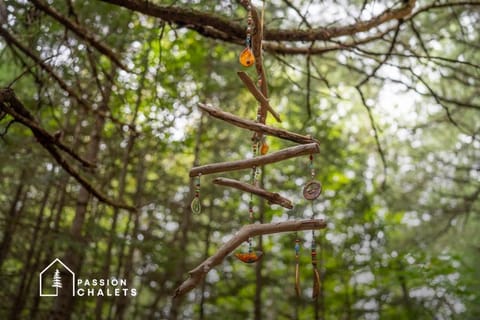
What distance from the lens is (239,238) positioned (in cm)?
166

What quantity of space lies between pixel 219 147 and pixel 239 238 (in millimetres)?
5650

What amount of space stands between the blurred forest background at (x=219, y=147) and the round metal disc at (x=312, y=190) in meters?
1.21

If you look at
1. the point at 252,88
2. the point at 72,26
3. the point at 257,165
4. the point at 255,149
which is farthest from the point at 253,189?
the point at 72,26

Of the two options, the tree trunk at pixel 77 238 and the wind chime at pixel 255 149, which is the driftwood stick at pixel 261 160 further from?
the tree trunk at pixel 77 238

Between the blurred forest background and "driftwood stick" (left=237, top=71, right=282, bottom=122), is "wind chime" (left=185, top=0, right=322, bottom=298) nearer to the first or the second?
"driftwood stick" (left=237, top=71, right=282, bottom=122)

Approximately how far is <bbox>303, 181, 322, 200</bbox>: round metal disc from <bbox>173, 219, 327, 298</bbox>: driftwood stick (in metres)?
0.17

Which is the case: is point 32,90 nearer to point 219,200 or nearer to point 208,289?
point 219,200

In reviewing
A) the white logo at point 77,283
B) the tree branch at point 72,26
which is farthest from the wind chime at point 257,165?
the white logo at point 77,283

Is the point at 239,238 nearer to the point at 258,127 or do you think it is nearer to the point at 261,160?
the point at 261,160

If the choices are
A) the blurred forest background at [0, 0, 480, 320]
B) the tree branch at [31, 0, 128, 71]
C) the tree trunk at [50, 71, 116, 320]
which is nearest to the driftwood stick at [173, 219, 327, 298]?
the blurred forest background at [0, 0, 480, 320]

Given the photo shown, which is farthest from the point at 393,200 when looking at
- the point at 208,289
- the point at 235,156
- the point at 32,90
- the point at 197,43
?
→ the point at 32,90

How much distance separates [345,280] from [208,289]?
8.62ft

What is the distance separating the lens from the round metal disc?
184 cm

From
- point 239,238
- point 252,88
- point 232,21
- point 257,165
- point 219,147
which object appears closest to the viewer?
point 239,238
